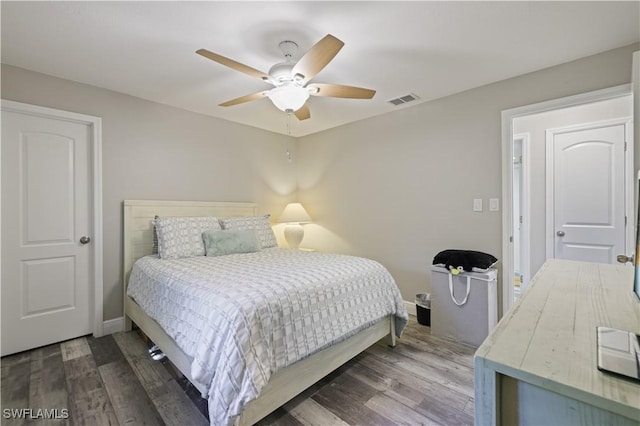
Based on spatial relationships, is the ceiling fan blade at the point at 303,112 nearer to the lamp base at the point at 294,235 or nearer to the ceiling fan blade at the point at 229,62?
the ceiling fan blade at the point at 229,62

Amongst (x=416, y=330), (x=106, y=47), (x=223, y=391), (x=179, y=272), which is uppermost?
(x=106, y=47)

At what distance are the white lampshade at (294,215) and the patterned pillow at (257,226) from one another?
0.51 meters

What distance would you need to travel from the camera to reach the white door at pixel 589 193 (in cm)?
290

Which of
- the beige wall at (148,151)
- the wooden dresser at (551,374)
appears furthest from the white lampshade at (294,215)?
the wooden dresser at (551,374)

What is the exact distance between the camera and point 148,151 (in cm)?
304

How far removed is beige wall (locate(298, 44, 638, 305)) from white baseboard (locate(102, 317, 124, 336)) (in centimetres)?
251

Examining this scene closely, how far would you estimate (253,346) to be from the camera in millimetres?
1424

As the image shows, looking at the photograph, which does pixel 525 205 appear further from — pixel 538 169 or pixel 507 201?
pixel 507 201

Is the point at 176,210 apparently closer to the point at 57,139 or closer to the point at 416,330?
the point at 57,139

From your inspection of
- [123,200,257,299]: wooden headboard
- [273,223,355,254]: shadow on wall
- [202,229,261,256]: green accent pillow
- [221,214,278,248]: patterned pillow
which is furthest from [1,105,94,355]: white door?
[273,223,355,254]: shadow on wall

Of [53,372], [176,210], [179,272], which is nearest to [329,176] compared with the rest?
[176,210]

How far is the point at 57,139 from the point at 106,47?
43.3 inches

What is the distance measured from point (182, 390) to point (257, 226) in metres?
1.89

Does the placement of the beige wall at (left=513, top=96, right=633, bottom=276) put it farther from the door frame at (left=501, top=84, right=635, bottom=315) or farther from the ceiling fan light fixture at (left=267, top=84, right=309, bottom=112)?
the ceiling fan light fixture at (left=267, top=84, right=309, bottom=112)
